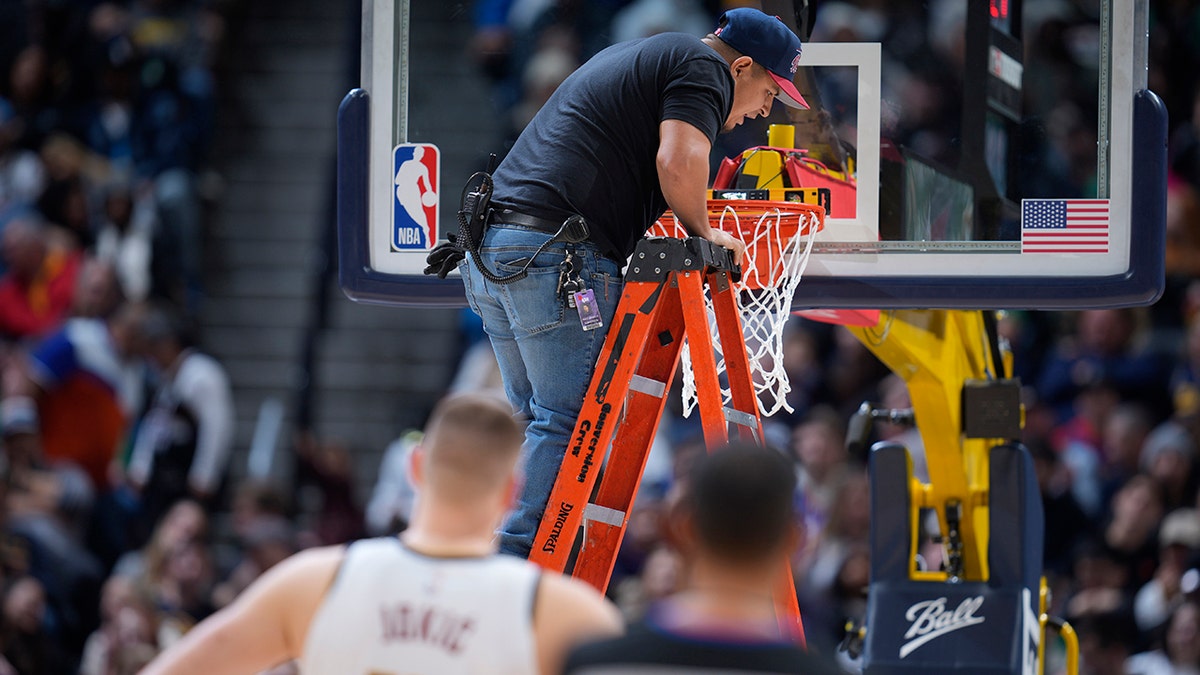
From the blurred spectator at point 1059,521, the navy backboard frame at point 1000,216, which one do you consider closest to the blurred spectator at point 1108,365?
the blurred spectator at point 1059,521

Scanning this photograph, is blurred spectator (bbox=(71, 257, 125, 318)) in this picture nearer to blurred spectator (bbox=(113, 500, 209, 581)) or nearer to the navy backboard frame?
blurred spectator (bbox=(113, 500, 209, 581))

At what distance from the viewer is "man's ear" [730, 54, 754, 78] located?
5.21 metres

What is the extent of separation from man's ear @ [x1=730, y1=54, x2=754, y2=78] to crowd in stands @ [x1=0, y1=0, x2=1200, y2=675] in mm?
1326

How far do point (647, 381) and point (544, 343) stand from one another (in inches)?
12.9

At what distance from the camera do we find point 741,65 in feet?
17.1

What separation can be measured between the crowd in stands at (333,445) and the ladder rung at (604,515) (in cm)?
200

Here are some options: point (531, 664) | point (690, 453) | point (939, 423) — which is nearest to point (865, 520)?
point (690, 453)

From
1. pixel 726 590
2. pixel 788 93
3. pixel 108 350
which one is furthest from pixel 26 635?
pixel 726 590

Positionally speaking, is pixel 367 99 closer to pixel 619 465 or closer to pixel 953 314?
pixel 619 465

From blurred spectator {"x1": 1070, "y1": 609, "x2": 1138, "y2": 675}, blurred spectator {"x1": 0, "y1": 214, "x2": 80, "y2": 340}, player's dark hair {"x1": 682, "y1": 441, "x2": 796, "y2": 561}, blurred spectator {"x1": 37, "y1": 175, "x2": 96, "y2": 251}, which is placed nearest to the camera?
player's dark hair {"x1": 682, "y1": 441, "x2": 796, "y2": 561}

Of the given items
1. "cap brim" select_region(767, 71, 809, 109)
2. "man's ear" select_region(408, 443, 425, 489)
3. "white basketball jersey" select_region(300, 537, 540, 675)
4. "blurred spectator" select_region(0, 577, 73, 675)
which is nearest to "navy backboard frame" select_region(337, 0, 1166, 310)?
"cap brim" select_region(767, 71, 809, 109)

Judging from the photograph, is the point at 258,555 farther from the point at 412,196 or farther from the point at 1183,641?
the point at 1183,641

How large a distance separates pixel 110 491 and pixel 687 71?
711 cm

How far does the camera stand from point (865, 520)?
377 inches
